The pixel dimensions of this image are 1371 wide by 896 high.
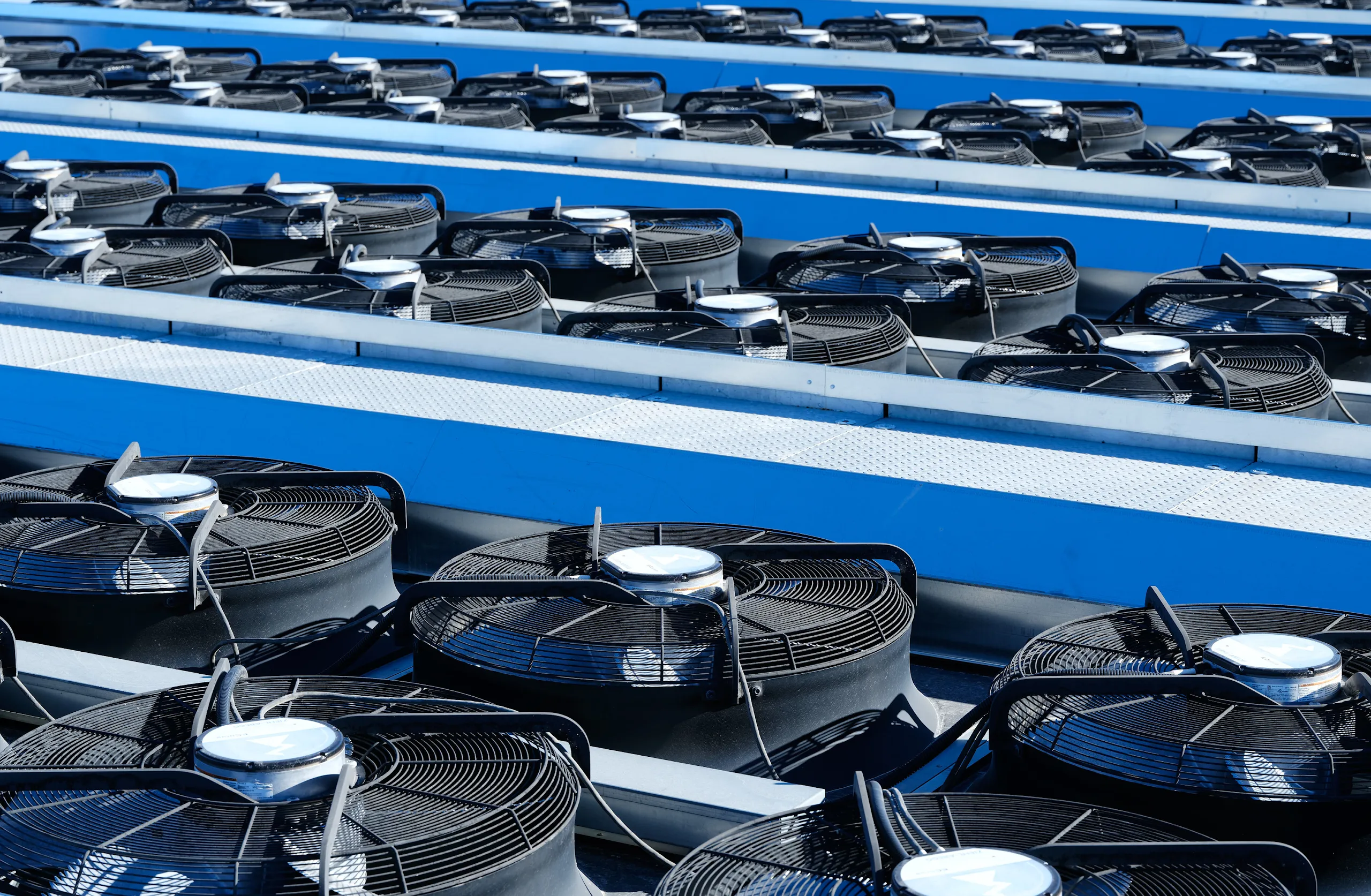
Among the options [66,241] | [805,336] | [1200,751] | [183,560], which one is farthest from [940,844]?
[66,241]

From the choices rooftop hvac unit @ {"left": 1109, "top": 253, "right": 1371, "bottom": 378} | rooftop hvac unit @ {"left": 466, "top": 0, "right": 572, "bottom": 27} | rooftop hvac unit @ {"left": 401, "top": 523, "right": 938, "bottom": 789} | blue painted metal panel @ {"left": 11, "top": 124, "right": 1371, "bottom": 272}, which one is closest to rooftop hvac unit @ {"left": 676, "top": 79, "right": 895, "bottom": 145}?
blue painted metal panel @ {"left": 11, "top": 124, "right": 1371, "bottom": 272}

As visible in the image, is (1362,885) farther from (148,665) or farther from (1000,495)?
(148,665)

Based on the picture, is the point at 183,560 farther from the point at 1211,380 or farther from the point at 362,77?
the point at 362,77

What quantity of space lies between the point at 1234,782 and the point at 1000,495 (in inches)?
54.1

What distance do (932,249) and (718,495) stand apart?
7.94 feet

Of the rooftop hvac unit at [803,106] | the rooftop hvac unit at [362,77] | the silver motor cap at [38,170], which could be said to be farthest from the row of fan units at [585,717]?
the rooftop hvac unit at [362,77]

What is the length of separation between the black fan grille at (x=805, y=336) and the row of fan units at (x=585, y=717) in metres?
1.61

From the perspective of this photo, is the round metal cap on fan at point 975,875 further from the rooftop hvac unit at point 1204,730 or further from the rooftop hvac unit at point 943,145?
the rooftop hvac unit at point 943,145

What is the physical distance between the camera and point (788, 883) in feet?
7.55

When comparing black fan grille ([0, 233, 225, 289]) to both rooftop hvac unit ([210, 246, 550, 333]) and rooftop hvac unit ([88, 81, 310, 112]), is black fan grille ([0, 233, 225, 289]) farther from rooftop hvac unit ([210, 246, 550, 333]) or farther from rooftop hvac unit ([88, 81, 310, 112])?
rooftop hvac unit ([88, 81, 310, 112])

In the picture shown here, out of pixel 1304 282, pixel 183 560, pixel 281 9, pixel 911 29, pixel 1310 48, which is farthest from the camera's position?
pixel 281 9

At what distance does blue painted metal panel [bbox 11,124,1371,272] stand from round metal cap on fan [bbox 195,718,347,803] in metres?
5.28

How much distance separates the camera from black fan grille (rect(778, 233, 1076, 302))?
6.11m

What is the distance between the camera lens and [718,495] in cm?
416
